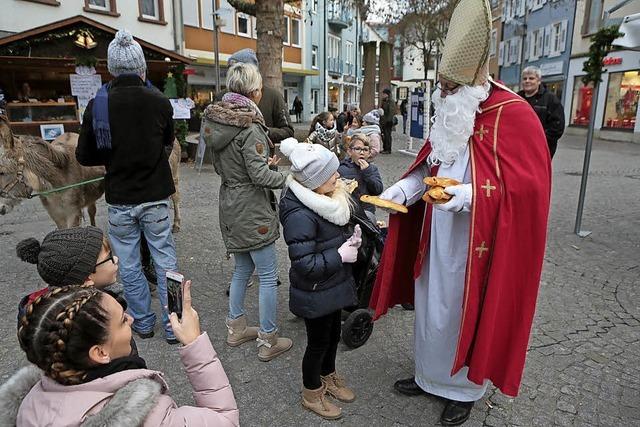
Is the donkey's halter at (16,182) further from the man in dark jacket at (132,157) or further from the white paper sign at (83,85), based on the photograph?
the white paper sign at (83,85)

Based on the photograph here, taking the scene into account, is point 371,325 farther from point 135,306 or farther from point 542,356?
point 135,306

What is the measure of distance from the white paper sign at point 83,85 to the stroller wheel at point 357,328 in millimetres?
8725

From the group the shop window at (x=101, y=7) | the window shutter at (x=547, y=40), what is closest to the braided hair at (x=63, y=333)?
the shop window at (x=101, y=7)

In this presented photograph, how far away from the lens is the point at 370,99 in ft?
57.0

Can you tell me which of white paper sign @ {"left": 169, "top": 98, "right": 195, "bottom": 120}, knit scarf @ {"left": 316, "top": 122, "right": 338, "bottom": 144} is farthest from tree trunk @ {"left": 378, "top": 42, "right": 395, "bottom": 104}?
knit scarf @ {"left": 316, "top": 122, "right": 338, "bottom": 144}

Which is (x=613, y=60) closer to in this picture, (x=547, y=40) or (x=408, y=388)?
(x=547, y=40)

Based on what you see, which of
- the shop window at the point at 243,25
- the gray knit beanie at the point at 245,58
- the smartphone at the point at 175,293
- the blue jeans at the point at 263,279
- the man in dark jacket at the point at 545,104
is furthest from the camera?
the shop window at the point at 243,25

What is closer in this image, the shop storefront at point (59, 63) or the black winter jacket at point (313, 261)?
the black winter jacket at point (313, 261)

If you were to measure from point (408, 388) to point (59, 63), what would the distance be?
11.6m

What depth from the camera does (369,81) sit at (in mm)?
17438

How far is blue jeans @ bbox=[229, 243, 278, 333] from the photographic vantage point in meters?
3.25

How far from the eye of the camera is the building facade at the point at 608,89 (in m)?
19.2

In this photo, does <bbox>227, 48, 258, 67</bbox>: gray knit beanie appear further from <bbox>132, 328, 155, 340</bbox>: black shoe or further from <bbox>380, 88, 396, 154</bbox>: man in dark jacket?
<bbox>380, 88, 396, 154</bbox>: man in dark jacket

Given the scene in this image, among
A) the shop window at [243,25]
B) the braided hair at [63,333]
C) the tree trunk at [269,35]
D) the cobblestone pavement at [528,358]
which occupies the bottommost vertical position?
the cobblestone pavement at [528,358]
